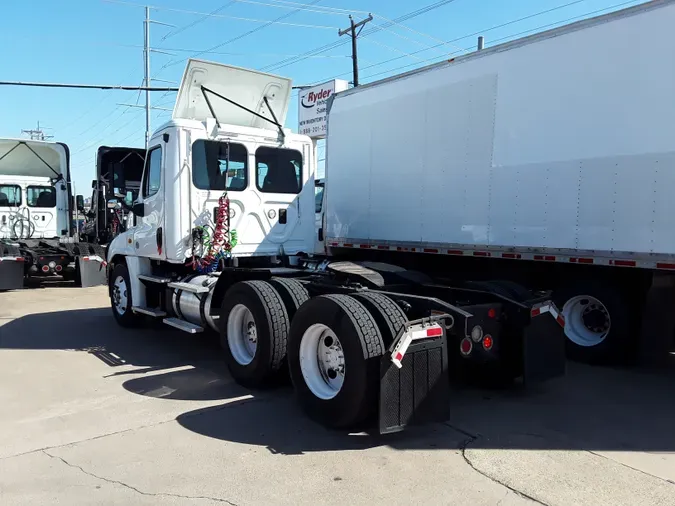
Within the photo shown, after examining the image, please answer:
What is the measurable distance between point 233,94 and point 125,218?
2.72 meters

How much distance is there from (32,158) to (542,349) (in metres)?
14.7

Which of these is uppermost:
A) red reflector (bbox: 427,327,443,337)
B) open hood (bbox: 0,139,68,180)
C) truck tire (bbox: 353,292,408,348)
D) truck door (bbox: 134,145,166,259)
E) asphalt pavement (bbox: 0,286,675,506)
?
open hood (bbox: 0,139,68,180)

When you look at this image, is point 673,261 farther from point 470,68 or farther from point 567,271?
point 470,68

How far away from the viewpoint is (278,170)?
8008 mm

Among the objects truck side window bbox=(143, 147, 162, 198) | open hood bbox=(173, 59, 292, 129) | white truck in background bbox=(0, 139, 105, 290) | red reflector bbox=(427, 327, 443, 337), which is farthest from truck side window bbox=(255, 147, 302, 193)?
white truck in background bbox=(0, 139, 105, 290)

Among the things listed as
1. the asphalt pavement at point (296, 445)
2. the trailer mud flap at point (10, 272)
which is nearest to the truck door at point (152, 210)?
the asphalt pavement at point (296, 445)

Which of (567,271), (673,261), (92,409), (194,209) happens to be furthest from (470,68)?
(92,409)

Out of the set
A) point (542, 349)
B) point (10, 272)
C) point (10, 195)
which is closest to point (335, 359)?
point (542, 349)

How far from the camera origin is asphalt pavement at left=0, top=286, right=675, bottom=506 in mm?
3619

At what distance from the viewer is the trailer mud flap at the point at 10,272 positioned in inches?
496

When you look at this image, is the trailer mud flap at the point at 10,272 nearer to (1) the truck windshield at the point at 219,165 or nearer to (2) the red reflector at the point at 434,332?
(1) the truck windshield at the point at 219,165

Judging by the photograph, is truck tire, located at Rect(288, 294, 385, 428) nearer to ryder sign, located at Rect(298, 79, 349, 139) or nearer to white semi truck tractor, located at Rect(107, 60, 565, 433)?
white semi truck tractor, located at Rect(107, 60, 565, 433)

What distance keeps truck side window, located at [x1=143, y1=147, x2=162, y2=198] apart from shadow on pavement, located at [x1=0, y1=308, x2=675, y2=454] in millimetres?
2124

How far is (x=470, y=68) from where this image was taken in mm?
7848
